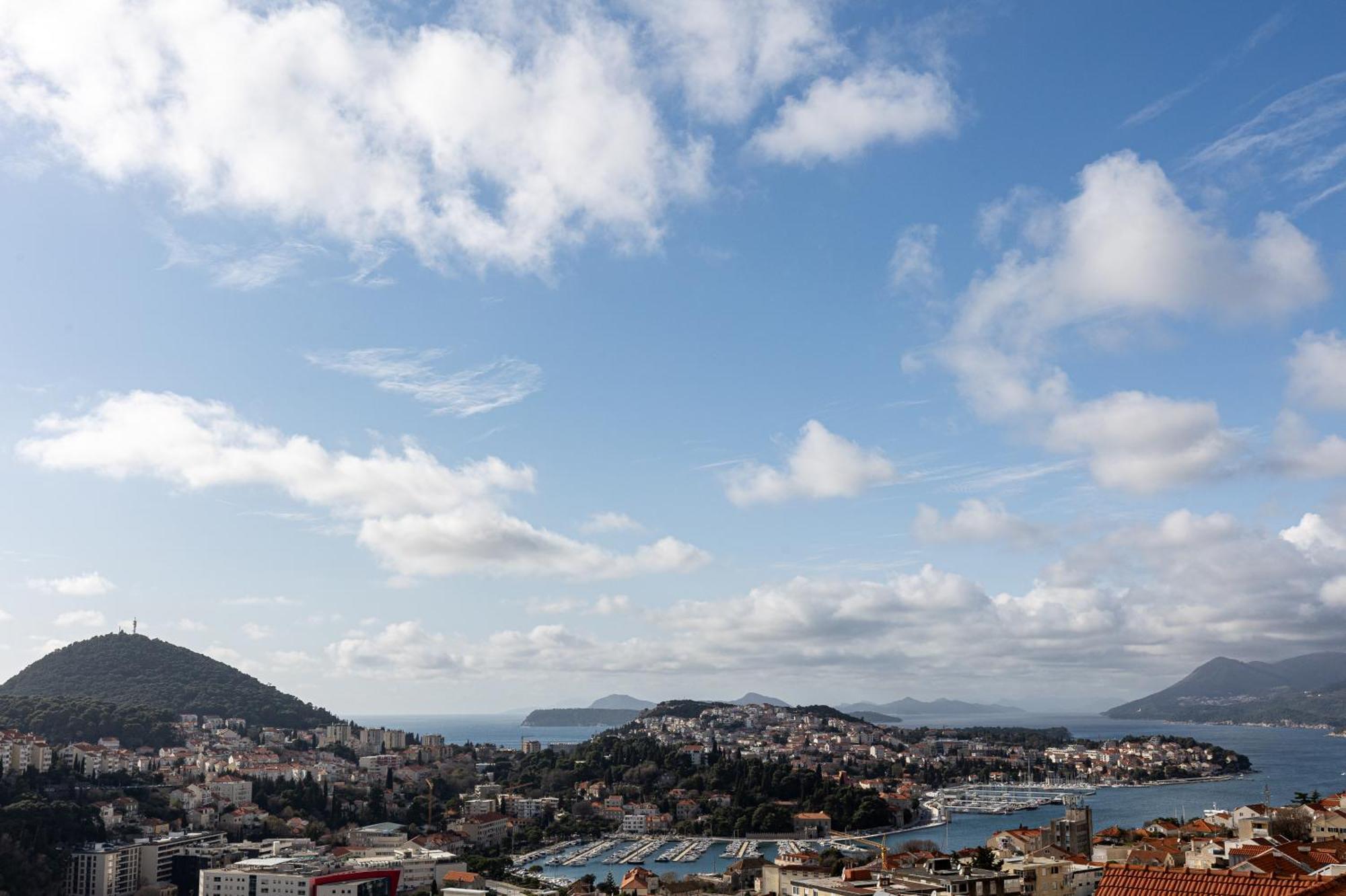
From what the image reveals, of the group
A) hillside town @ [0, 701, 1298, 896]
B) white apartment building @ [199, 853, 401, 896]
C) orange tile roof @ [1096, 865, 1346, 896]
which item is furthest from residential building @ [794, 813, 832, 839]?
orange tile roof @ [1096, 865, 1346, 896]

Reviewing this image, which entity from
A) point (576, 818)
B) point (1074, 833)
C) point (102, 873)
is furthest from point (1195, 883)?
point (576, 818)

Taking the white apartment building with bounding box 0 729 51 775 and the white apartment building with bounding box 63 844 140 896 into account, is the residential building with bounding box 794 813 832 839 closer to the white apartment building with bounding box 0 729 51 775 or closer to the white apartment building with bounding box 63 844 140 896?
the white apartment building with bounding box 63 844 140 896

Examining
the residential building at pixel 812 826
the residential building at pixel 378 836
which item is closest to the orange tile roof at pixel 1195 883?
the residential building at pixel 378 836

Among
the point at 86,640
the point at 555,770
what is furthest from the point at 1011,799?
the point at 86,640

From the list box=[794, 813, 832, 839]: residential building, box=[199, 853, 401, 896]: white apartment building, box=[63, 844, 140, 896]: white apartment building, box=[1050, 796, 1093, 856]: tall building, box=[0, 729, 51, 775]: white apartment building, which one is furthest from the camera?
box=[794, 813, 832, 839]: residential building

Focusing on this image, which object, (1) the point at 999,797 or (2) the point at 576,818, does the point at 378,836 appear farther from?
(1) the point at 999,797

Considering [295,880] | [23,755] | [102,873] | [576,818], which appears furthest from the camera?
[576,818]
